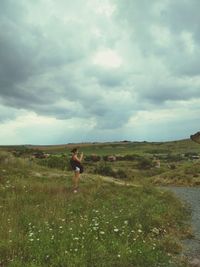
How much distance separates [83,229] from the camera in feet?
43.9

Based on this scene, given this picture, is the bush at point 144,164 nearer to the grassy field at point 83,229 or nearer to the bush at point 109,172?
the bush at point 109,172

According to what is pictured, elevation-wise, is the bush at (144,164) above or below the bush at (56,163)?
below

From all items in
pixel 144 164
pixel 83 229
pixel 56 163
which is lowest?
pixel 144 164

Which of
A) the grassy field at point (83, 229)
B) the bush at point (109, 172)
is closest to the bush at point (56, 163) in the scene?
the bush at point (109, 172)

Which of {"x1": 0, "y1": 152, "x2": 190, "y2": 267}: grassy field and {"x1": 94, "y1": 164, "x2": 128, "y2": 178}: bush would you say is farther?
{"x1": 94, "y1": 164, "x2": 128, "y2": 178}: bush

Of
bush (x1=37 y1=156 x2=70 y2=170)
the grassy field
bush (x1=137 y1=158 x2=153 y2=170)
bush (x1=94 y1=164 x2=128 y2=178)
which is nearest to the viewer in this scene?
the grassy field

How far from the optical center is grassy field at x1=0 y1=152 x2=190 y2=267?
1105cm

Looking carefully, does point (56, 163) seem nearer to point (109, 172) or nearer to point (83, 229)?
point (109, 172)

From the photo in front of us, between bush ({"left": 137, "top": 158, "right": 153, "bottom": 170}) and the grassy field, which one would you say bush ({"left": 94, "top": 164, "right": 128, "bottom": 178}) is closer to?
bush ({"left": 137, "top": 158, "right": 153, "bottom": 170})

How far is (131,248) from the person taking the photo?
12258 mm

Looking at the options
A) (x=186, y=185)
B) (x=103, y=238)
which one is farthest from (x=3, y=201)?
(x=186, y=185)

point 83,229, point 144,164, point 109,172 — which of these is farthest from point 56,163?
point 83,229

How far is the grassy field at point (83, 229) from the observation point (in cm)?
1105

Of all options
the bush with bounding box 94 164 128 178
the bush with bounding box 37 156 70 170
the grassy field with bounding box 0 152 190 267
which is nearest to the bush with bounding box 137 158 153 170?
the bush with bounding box 94 164 128 178
